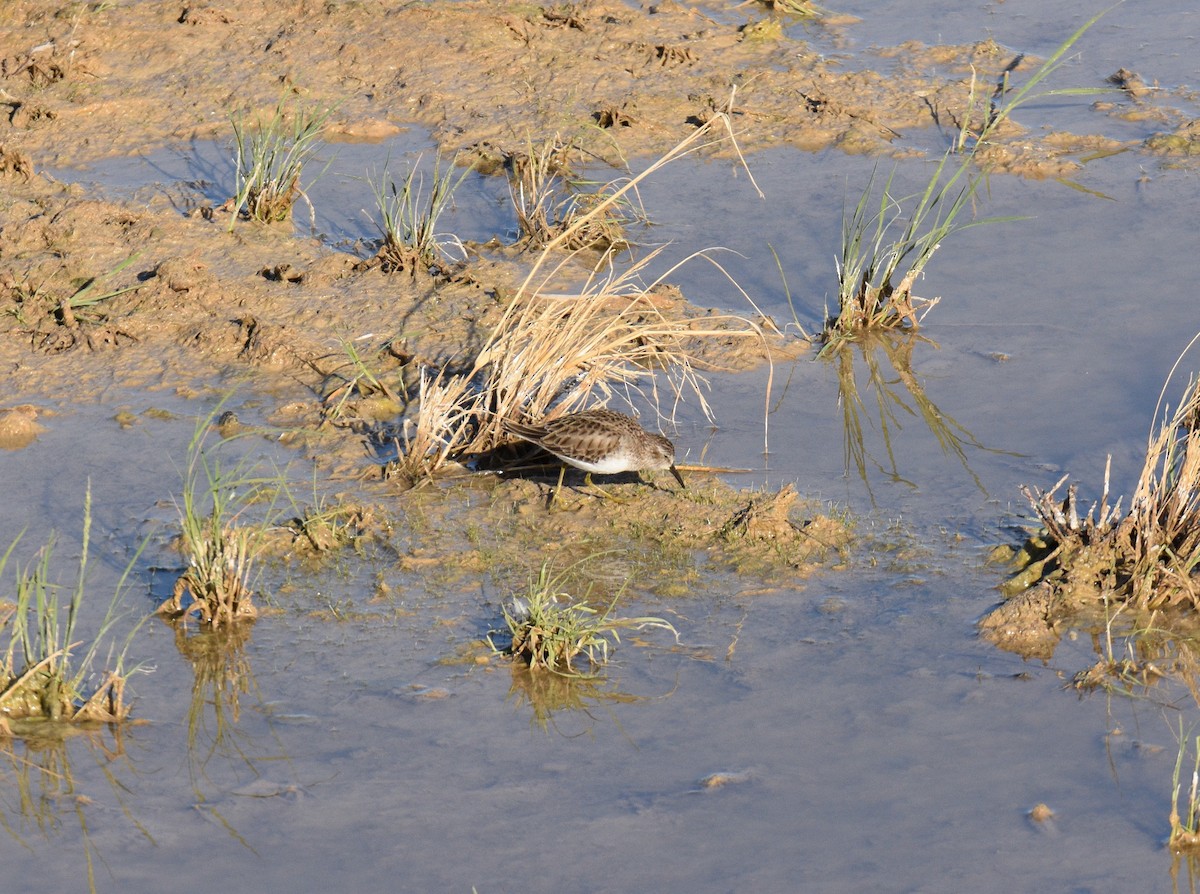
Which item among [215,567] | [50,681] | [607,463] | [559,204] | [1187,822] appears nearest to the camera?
[1187,822]

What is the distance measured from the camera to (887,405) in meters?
7.31

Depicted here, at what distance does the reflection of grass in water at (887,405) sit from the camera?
Result: 6.80 m

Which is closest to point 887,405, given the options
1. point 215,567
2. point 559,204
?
point 559,204

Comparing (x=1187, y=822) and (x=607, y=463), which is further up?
(x=607, y=463)

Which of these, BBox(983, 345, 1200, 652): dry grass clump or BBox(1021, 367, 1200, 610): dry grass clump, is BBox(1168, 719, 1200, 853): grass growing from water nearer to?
BBox(983, 345, 1200, 652): dry grass clump

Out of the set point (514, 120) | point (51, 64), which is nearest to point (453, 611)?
point (514, 120)

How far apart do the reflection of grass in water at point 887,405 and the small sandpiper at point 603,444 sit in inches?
39.0

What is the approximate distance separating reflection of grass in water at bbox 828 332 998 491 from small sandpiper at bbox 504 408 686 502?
99 cm

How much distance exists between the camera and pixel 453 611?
567 centimetres

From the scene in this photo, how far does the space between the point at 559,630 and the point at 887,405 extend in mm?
2752

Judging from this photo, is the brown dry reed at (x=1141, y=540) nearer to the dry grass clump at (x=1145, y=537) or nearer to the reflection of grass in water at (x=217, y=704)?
the dry grass clump at (x=1145, y=537)

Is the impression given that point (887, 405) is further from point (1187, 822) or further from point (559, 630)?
point (1187, 822)

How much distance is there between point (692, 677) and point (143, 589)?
225 cm

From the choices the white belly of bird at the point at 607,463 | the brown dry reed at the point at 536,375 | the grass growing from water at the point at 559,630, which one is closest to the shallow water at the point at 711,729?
the grass growing from water at the point at 559,630
